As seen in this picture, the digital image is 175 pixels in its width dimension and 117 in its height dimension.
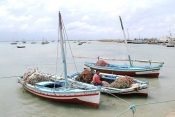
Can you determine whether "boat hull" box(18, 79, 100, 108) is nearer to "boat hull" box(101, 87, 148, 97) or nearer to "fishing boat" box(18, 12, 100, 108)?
"fishing boat" box(18, 12, 100, 108)

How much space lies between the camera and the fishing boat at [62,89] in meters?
12.0

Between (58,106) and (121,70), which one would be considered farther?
(121,70)

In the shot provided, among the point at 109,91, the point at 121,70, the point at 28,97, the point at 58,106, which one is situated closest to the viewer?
the point at 58,106

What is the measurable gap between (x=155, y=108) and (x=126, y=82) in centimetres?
263

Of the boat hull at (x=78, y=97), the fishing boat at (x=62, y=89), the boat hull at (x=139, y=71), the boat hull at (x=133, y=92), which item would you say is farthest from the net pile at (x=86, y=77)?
the boat hull at (x=139, y=71)

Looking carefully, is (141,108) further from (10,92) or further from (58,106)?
(10,92)

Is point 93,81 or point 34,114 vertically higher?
point 93,81

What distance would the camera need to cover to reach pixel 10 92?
16.9m

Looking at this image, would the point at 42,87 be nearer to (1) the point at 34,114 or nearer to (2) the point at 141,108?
(1) the point at 34,114

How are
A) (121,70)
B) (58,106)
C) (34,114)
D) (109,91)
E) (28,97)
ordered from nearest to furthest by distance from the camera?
(34,114) → (58,106) → (109,91) → (28,97) → (121,70)

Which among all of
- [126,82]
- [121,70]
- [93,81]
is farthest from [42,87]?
[121,70]

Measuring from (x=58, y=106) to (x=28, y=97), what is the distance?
11.5ft

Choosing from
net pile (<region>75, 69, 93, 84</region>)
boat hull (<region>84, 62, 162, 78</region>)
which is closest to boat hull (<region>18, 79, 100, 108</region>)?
net pile (<region>75, 69, 93, 84</region>)

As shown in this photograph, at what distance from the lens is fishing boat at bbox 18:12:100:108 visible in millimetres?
11995
